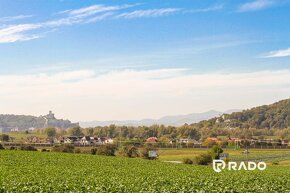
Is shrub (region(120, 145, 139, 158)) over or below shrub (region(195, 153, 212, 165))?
over

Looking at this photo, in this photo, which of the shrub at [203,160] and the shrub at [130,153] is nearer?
the shrub at [203,160]

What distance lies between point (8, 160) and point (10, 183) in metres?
27.9

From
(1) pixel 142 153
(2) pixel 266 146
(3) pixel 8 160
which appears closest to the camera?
(3) pixel 8 160

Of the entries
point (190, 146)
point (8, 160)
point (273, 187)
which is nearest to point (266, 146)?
point (190, 146)

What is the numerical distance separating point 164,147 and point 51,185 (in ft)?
401

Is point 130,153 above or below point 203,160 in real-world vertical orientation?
above

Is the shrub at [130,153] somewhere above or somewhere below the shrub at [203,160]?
above

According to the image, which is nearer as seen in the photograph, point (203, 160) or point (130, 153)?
point (203, 160)

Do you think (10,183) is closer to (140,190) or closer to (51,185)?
(51,185)

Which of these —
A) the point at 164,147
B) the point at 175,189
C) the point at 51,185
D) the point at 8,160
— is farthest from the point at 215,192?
the point at 164,147

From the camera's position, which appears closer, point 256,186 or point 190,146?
point 256,186

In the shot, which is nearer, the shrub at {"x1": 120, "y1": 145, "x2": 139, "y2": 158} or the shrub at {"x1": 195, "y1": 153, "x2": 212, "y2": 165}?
the shrub at {"x1": 195, "y1": 153, "x2": 212, "y2": 165}

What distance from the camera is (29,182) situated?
105ft

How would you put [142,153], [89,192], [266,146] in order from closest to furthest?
1. [89,192]
2. [142,153]
3. [266,146]
